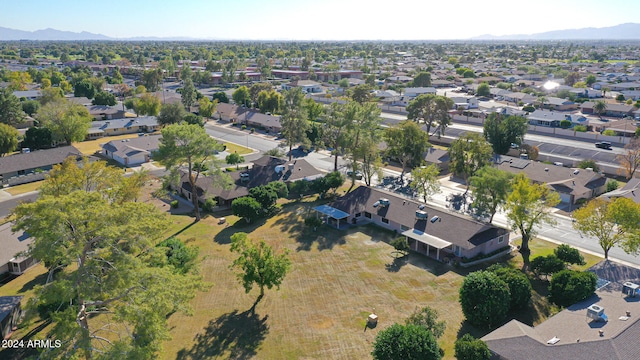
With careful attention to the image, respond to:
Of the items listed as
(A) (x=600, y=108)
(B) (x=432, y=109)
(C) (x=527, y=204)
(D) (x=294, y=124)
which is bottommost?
(A) (x=600, y=108)

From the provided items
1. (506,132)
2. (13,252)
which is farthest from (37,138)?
(506,132)

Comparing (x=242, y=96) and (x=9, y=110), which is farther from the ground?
(x=9, y=110)

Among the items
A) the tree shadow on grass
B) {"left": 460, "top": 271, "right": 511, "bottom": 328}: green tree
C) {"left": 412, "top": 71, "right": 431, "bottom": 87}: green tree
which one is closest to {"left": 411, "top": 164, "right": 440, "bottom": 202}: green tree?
{"left": 460, "top": 271, "right": 511, "bottom": 328}: green tree

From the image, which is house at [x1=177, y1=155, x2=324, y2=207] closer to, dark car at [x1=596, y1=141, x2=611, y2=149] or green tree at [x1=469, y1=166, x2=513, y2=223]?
green tree at [x1=469, y1=166, x2=513, y2=223]

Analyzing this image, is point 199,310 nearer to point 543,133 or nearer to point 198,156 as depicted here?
point 198,156

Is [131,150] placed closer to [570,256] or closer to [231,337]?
[231,337]

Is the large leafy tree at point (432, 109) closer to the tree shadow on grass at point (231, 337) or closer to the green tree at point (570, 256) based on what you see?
the green tree at point (570, 256)

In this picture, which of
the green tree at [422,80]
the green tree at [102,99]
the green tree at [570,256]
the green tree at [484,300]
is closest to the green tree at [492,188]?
the green tree at [570,256]
